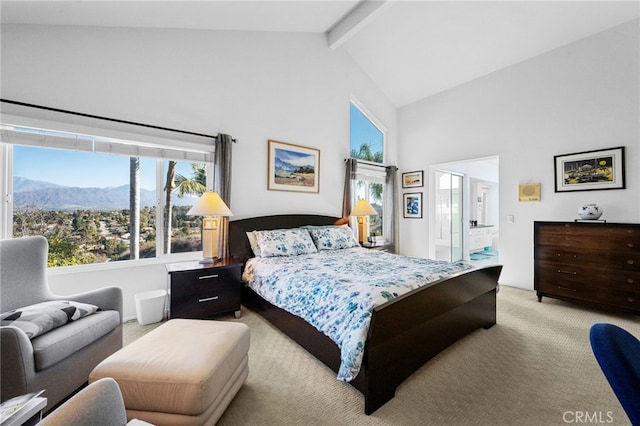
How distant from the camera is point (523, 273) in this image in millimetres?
4039

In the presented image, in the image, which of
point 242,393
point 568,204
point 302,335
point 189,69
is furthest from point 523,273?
point 189,69

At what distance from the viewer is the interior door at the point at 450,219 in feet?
18.4

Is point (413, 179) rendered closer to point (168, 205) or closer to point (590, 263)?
point (590, 263)

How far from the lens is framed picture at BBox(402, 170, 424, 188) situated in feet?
17.4

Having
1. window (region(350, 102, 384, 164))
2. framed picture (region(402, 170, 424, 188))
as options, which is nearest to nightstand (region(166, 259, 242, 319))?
window (region(350, 102, 384, 164))

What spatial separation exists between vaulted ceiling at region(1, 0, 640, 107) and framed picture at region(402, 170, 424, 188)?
64.2 inches

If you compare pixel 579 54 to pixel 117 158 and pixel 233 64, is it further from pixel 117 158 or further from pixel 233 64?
pixel 117 158

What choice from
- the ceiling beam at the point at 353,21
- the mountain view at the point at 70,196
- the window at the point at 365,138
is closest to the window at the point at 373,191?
the window at the point at 365,138

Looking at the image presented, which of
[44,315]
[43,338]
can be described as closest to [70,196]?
[44,315]

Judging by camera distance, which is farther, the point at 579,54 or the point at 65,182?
the point at 579,54

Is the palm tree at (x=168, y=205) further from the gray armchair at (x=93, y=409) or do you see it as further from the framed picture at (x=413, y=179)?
the framed picture at (x=413, y=179)

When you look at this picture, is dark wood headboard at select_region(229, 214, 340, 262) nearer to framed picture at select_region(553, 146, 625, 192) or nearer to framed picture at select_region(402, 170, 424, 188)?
framed picture at select_region(402, 170, 424, 188)

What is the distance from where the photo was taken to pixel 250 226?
357 cm

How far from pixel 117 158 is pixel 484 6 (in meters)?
4.79
